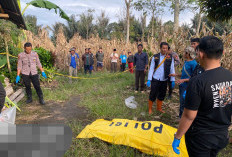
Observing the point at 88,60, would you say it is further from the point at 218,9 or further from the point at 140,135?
the point at 140,135

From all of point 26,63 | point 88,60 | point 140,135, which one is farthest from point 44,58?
point 140,135

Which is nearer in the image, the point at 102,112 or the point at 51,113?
the point at 102,112

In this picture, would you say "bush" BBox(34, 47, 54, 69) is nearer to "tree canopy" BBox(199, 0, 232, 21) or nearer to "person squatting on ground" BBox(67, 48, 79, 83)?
"person squatting on ground" BBox(67, 48, 79, 83)

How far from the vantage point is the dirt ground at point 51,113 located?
3.92 meters

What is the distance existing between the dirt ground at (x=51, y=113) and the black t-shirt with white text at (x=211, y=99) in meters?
2.94

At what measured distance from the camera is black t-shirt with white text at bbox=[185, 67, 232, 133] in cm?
141

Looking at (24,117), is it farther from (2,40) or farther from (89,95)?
(2,40)

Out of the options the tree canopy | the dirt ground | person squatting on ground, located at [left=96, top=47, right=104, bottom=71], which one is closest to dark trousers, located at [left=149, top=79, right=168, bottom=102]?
the dirt ground

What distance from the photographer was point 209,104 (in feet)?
4.74

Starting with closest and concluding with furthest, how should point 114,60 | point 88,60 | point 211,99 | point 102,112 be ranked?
1. point 211,99
2. point 102,112
3. point 88,60
4. point 114,60

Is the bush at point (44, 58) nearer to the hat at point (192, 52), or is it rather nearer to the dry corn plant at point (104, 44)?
the dry corn plant at point (104, 44)

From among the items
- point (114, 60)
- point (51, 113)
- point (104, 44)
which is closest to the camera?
point (51, 113)

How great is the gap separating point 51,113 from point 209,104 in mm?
3952

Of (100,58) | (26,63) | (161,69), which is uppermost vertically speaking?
(100,58)
